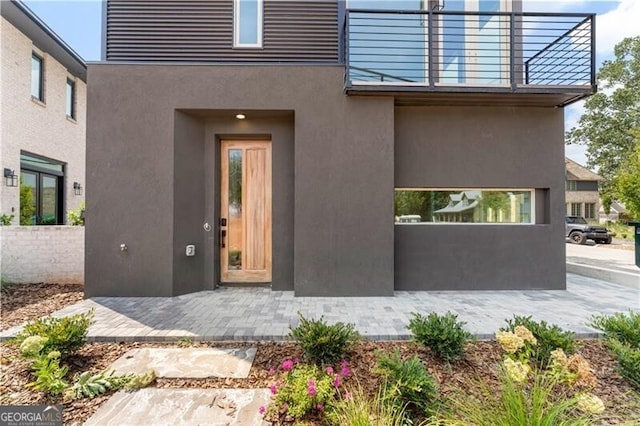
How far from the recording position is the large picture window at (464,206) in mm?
5145

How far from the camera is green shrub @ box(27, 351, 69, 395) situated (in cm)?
217

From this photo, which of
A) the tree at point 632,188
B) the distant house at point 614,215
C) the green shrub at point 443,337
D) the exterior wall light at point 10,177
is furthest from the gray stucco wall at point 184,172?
the distant house at point 614,215

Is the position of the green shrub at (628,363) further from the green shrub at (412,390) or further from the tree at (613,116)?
the tree at (613,116)

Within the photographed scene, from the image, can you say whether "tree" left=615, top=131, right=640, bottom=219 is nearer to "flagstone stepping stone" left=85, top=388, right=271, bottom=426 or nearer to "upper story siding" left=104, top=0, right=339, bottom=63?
"upper story siding" left=104, top=0, right=339, bottom=63

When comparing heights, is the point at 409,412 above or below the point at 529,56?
Result: below

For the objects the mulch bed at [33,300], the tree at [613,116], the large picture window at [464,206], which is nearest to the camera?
the mulch bed at [33,300]

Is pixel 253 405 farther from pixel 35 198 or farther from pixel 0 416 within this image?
pixel 35 198

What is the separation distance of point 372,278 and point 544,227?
318cm

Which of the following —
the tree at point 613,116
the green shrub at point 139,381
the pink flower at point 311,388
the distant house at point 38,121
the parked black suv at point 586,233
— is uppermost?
the tree at point 613,116

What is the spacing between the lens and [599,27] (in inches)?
183

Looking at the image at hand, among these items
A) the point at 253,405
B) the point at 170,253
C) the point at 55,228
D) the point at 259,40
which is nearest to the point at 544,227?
the point at 253,405

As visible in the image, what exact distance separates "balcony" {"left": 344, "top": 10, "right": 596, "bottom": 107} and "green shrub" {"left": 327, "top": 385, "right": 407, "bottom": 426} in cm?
405

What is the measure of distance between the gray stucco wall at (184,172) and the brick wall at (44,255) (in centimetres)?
86

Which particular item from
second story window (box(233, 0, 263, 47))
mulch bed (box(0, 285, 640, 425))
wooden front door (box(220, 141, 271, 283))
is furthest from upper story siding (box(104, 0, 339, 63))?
mulch bed (box(0, 285, 640, 425))
